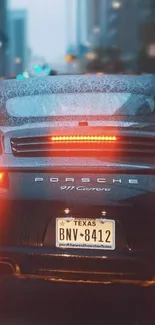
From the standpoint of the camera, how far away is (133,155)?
4.71 metres

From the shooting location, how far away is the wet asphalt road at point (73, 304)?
5.02 metres

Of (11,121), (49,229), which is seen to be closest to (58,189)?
(49,229)

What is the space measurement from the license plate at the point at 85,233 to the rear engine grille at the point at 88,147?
1.30 ft

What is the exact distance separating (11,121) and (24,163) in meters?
0.71

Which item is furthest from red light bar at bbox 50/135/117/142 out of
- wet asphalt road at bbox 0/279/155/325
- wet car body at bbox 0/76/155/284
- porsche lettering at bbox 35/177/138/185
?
wet asphalt road at bbox 0/279/155/325

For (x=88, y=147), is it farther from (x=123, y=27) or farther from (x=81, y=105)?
(x=123, y=27)

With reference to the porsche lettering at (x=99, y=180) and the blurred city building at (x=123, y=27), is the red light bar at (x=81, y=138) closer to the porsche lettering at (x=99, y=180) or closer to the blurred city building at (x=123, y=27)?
the porsche lettering at (x=99, y=180)

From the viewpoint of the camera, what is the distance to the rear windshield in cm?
546

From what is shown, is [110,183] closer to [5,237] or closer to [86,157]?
[86,157]

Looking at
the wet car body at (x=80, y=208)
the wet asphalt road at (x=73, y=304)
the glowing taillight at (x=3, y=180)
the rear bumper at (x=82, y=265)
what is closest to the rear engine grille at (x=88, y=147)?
the wet car body at (x=80, y=208)

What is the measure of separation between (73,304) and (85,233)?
953 millimetres

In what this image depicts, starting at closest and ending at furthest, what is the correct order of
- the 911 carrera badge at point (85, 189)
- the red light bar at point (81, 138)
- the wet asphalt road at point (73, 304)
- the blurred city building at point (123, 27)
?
the 911 carrera badge at point (85, 189) < the red light bar at point (81, 138) < the wet asphalt road at point (73, 304) < the blurred city building at point (123, 27)

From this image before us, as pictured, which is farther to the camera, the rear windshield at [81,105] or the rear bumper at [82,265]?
the rear windshield at [81,105]

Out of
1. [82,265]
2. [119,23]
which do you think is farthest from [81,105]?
[119,23]
